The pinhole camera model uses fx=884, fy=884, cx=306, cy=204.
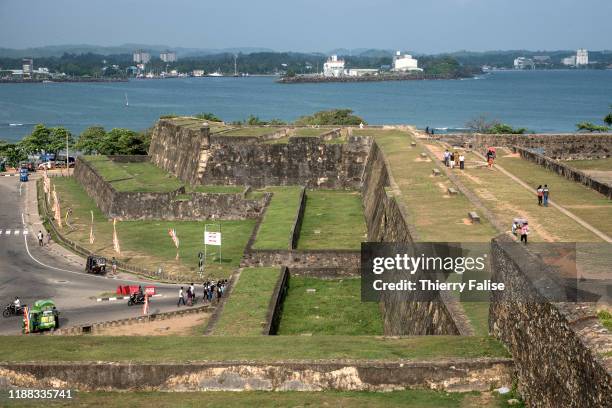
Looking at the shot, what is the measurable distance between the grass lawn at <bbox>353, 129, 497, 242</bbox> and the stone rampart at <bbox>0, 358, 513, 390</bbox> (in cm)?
848

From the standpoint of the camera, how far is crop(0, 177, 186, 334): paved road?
87.0 feet

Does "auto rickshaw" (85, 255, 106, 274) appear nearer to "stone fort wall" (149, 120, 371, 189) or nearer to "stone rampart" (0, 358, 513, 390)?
"stone fort wall" (149, 120, 371, 189)

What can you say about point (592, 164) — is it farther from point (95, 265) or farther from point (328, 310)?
point (95, 265)

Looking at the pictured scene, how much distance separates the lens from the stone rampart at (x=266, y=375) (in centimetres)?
1298

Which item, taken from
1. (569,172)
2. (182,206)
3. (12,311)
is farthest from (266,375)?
(182,206)

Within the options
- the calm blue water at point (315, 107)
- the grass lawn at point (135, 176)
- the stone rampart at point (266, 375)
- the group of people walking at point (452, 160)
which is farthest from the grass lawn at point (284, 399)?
the calm blue water at point (315, 107)

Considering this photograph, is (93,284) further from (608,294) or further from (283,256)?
(608,294)

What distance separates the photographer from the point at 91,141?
7225 centimetres

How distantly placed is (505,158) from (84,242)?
64.2ft

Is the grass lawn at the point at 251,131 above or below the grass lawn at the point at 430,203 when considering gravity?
above

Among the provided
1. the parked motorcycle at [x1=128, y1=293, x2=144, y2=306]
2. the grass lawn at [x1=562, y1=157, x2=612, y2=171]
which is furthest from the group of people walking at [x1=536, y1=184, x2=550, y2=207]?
the grass lawn at [x1=562, y1=157, x2=612, y2=171]

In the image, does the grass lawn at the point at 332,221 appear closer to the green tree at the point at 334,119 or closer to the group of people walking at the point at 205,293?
the group of people walking at the point at 205,293

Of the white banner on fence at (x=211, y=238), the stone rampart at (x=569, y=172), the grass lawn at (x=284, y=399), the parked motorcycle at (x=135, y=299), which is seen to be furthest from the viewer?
the white banner on fence at (x=211, y=238)

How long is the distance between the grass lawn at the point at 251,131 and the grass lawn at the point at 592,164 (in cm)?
1701
